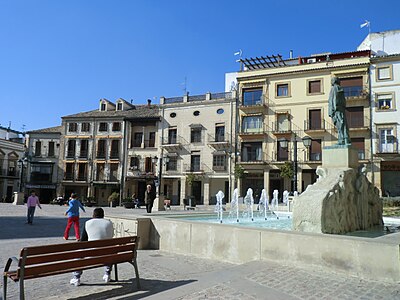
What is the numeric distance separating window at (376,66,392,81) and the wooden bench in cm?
3075

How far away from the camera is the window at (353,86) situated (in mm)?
30359

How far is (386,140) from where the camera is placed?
96.4 feet

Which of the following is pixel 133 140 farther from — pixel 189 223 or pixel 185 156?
pixel 189 223

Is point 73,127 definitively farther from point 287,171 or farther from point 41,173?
point 287,171

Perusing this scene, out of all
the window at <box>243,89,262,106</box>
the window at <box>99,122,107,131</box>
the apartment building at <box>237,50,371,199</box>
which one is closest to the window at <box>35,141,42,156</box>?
the window at <box>99,122,107,131</box>

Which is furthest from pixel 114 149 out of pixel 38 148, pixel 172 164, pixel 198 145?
pixel 38 148

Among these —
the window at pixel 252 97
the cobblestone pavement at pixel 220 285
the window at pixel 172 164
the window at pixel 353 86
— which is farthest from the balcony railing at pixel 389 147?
the cobblestone pavement at pixel 220 285

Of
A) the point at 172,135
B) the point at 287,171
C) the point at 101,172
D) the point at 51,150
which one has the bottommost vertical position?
the point at 101,172

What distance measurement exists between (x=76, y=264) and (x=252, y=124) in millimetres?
31376

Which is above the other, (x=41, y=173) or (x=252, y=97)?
(x=252, y=97)

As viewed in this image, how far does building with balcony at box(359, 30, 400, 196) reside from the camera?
29016 mm

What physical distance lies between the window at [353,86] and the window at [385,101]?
162 centimetres

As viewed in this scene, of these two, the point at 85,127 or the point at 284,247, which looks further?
the point at 85,127

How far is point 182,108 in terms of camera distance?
38844mm
